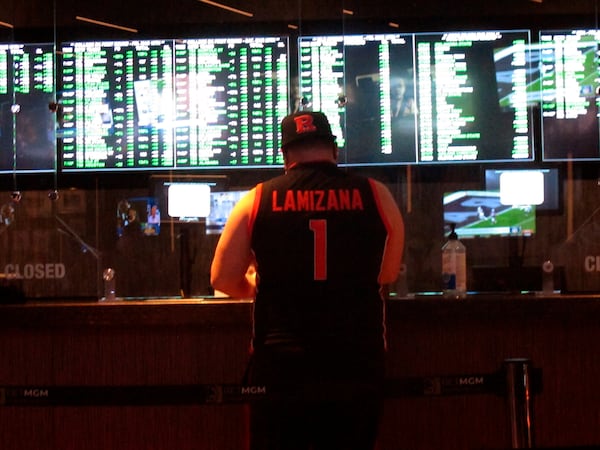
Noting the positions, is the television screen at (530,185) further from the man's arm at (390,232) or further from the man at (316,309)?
the man at (316,309)

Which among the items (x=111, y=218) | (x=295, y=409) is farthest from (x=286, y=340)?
(x=111, y=218)

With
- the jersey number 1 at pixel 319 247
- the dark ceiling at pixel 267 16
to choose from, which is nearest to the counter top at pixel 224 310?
the jersey number 1 at pixel 319 247

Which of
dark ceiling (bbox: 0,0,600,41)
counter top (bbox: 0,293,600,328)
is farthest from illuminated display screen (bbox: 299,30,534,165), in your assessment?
counter top (bbox: 0,293,600,328)

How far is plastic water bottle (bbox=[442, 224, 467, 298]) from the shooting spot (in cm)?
367

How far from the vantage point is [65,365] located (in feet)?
11.2

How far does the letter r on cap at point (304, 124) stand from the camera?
2.52m

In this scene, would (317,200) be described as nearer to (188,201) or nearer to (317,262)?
(317,262)

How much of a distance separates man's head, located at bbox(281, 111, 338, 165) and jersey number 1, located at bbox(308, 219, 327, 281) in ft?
0.78

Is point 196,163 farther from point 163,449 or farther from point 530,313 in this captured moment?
point 530,313

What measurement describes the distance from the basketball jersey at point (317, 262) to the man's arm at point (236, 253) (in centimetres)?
4

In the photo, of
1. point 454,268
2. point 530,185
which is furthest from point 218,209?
point 530,185

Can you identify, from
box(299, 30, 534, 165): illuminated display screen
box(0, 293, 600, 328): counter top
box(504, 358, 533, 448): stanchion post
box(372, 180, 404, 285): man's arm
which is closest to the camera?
box(372, 180, 404, 285): man's arm

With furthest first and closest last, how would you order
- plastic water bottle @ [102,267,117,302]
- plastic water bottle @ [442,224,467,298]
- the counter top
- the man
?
1. plastic water bottle @ [102,267,117,302]
2. plastic water bottle @ [442,224,467,298]
3. the counter top
4. the man

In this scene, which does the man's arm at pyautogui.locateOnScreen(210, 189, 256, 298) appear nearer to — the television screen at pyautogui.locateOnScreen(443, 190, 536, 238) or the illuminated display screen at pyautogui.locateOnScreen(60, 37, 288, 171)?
the illuminated display screen at pyautogui.locateOnScreen(60, 37, 288, 171)
